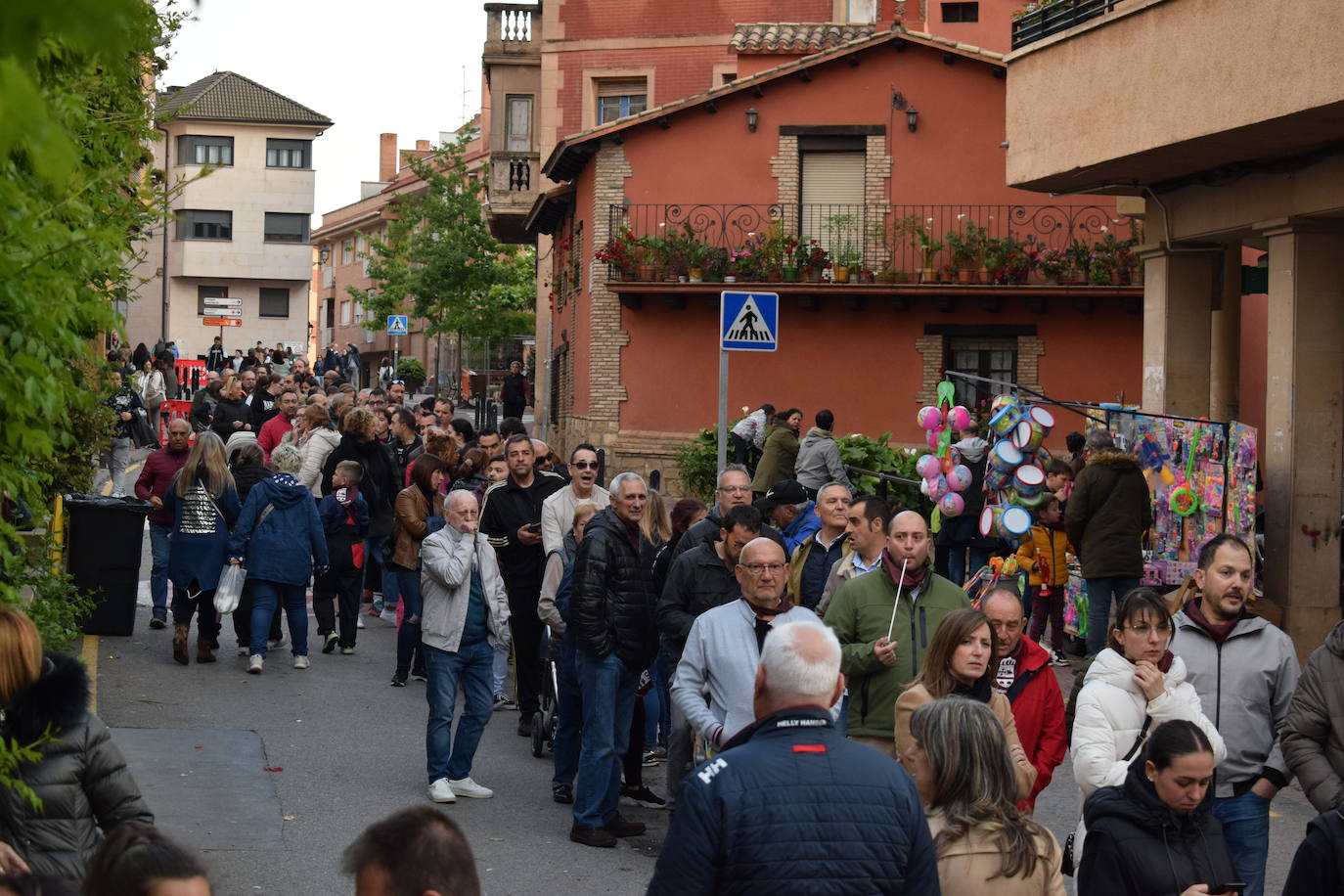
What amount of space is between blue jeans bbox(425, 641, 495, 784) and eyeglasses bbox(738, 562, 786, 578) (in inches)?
123

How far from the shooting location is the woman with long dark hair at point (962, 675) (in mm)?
6164

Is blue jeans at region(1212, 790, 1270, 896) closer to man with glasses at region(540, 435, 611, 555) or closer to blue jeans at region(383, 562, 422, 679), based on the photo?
man with glasses at region(540, 435, 611, 555)

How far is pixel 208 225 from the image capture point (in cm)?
8019

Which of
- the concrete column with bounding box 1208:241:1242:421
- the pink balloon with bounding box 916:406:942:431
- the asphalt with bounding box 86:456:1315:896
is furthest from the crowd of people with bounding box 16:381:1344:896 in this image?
the concrete column with bounding box 1208:241:1242:421

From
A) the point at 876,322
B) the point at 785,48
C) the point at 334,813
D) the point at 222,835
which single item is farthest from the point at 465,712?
the point at 785,48

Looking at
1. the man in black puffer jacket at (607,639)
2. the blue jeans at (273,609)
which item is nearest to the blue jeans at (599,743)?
the man in black puffer jacket at (607,639)

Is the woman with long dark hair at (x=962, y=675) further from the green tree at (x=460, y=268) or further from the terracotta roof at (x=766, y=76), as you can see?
the green tree at (x=460, y=268)

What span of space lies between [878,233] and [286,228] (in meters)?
57.0

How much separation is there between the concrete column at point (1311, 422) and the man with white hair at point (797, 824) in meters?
10.9

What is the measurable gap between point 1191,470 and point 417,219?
141ft

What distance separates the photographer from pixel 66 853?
5203 mm

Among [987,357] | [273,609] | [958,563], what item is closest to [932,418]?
[958,563]

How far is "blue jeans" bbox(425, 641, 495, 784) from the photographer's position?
9891mm

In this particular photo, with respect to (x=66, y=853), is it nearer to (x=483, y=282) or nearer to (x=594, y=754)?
(x=594, y=754)
